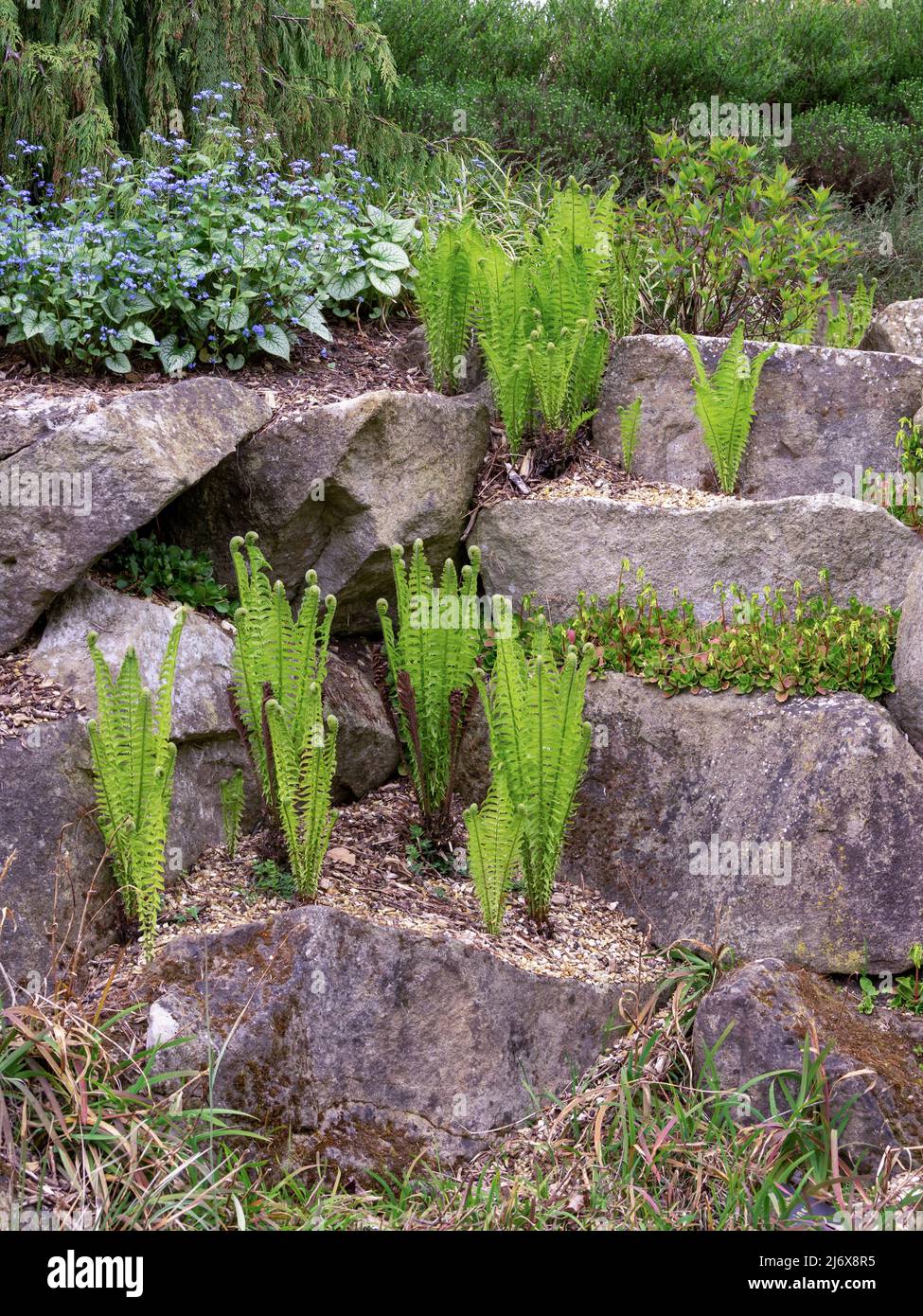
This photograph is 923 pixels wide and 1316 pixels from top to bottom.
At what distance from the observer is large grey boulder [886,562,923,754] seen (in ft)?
13.2

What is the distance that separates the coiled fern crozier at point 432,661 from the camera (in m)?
4.06

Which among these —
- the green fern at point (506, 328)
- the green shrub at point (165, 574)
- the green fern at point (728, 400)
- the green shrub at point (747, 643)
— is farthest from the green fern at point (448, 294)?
the green shrub at point (165, 574)

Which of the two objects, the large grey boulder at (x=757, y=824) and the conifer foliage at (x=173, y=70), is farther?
the conifer foliage at (x=173, y=70)

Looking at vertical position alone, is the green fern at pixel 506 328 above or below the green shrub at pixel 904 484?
above

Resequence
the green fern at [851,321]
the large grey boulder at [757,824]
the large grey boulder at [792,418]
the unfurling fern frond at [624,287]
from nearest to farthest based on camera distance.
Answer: the large grey boulder at [757,824]
the large grey boulder at [792,418]
the unfurling fern frond at [624,287]
the green fern at [851,321]

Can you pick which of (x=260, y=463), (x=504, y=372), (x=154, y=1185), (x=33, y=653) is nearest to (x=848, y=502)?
(x=504, y=372)

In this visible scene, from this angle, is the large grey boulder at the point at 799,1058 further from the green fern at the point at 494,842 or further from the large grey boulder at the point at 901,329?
the large grey boulder at the point at 901,329

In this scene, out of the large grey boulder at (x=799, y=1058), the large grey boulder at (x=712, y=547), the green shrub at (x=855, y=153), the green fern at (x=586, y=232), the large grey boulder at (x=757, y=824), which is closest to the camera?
the large grey boulder at (x=799, y=1058)

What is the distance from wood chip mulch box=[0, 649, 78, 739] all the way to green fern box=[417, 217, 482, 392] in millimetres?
2202

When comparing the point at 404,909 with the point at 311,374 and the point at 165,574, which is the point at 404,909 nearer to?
the point at 165,574

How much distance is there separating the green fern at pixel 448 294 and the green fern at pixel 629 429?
76 centimetres

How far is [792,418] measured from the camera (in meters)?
5.42

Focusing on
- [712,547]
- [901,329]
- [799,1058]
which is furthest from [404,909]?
[901,329]

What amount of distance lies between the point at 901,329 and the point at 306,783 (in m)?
4.10
